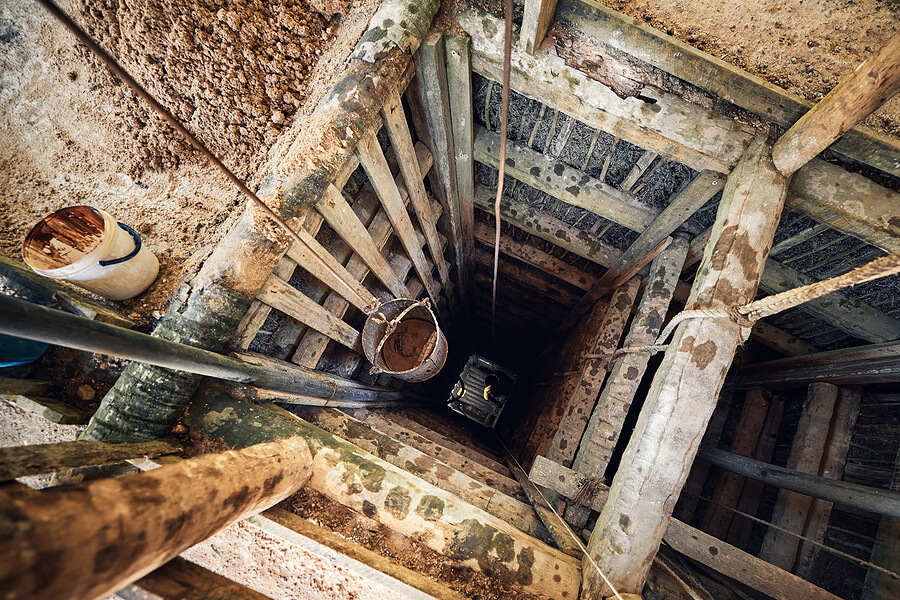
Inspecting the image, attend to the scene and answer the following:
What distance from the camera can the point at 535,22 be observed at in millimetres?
1729

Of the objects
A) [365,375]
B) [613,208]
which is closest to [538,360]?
[365,375]

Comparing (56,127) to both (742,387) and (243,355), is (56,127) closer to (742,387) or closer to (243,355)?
(243,355)

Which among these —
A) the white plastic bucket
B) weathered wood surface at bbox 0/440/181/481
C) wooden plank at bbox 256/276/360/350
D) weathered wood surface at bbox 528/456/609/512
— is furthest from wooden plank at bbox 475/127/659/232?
weathered wood surface at bbox 0/440/181/481

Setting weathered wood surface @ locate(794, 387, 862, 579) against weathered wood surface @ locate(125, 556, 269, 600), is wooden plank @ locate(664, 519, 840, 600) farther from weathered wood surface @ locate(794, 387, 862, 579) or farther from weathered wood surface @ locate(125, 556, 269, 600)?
weathered wood surface @ locate(125, 556, 269, 600)

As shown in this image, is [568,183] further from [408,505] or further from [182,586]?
[182,586]

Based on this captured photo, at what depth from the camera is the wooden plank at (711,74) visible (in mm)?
1689

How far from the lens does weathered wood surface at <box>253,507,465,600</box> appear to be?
4.92 feet

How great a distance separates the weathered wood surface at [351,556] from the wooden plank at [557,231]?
10.1 feet

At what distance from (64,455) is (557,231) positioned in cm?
371

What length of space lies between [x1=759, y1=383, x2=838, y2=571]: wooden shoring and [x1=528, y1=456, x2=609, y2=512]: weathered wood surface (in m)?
2.45

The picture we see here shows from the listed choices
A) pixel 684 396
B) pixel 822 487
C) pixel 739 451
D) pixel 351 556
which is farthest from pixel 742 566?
pixel 739 451

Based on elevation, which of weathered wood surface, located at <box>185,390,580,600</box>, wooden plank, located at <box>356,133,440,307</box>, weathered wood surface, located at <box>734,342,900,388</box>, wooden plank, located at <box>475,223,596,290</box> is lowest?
weathered wood surface, located at <box>185,390,580,600</box>

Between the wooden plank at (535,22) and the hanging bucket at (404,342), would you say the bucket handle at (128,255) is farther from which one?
the wooden plank at (535,22)

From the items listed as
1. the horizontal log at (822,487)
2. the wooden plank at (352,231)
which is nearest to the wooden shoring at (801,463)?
the horizontal log at (822,487)
